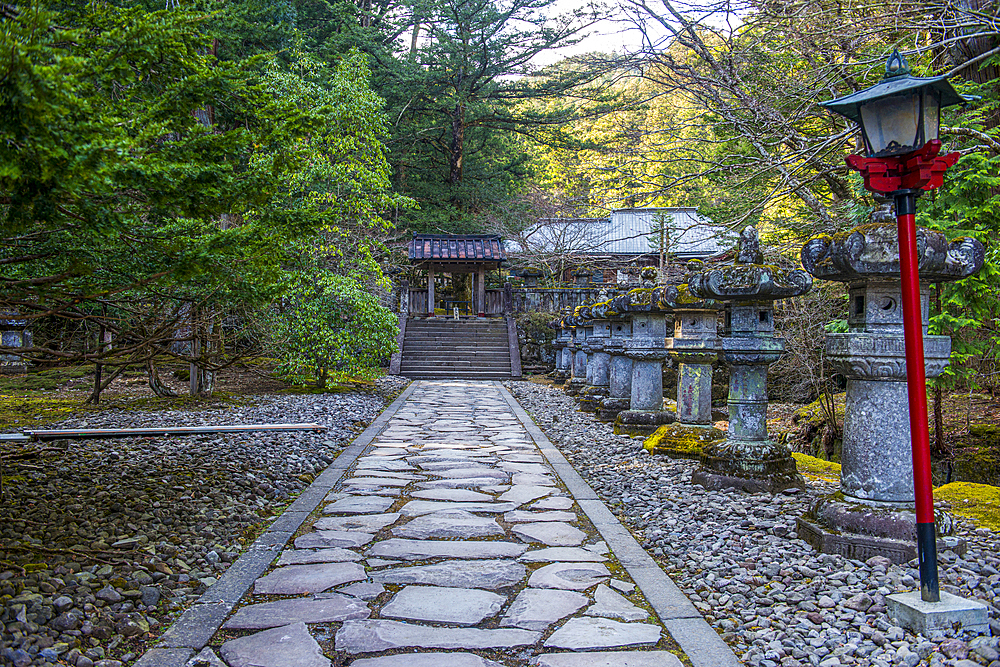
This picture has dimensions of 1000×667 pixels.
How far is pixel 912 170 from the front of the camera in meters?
3.09

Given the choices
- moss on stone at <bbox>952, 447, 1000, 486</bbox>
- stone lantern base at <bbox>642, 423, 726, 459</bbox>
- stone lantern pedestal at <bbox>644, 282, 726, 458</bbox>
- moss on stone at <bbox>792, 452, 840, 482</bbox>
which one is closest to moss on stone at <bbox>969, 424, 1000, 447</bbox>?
moss on stone at <bbox>952, 447, 1000, 486</bbox>

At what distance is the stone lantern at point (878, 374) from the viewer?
3.75 metres

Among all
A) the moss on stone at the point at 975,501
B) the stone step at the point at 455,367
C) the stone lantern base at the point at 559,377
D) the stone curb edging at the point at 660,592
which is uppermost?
the stone step at the point at 455,367

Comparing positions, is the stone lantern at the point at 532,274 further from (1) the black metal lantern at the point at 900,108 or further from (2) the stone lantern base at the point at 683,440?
(1) the black metal lantern at the point at 900,108

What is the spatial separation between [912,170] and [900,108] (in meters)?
0.29

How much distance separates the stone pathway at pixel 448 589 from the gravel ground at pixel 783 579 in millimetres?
215

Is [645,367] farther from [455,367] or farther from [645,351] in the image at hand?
[455,367]

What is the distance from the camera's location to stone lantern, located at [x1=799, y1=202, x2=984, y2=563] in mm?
3754

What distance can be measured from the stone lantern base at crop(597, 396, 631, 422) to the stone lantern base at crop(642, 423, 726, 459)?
7.87 ft

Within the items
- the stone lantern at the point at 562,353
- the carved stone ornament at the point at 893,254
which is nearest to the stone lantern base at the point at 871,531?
the carved stone ornament at the point at 893,254

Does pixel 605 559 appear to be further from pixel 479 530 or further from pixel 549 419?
pixel 549 419

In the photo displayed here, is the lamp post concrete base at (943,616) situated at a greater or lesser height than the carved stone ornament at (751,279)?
lesser

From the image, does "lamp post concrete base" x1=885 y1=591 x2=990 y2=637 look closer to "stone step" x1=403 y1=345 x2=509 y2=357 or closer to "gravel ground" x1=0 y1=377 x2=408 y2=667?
"gravel ground" x1=0 y1=377 x2=408 y2=667

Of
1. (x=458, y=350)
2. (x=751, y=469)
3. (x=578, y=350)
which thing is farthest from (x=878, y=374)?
(x=458, y=350)
